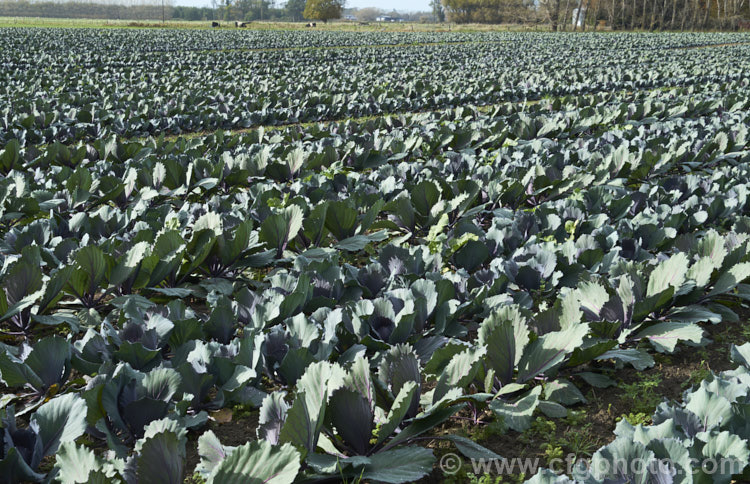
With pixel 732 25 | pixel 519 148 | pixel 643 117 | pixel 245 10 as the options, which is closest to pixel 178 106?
pixel 519 148

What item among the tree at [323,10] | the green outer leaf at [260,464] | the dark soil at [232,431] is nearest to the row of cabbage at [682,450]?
the green outer leaf at [260,464]

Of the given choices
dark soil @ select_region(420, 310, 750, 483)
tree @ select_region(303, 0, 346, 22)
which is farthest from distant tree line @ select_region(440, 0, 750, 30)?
dark soil @ select_region(420, 310, 750, 483)

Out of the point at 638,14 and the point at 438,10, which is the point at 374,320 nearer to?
the point at 638,14

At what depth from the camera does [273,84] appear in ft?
48.6

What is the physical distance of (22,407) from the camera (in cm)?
228

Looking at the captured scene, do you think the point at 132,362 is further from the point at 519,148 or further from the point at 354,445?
the point at 519,148

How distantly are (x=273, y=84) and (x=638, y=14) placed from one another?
6389 centimetres

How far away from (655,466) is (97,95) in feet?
47.3

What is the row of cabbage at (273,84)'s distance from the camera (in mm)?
10109

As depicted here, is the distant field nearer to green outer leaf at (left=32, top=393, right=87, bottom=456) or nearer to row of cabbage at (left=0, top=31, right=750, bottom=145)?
row of cabbage at (left=0, top=31, right=750, bottom=145)

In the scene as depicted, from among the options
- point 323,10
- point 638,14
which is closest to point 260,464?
point 638,14

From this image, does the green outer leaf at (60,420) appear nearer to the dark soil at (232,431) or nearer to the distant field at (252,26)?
the dark soil at (232,431)

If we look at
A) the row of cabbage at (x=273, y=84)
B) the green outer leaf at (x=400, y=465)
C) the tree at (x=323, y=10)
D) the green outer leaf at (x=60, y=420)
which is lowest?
the green outer leaf at (x=400, y=465)

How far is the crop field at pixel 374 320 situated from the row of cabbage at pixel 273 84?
4001mm
